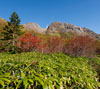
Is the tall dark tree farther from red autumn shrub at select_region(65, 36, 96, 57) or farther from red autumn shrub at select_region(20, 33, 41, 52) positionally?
red autumn shrub at select_region(65, 36, 96, 57)

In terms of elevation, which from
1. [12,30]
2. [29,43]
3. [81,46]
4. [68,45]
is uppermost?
[12,30]

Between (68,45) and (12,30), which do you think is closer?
(68,45)

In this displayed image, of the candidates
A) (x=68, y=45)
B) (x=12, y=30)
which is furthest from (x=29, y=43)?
(x=68, y=45)

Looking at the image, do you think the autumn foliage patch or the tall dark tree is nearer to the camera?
the autumn foliage patch

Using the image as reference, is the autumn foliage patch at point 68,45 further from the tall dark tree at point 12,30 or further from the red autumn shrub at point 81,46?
the tall dark tree at point 12,30

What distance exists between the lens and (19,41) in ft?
59.6

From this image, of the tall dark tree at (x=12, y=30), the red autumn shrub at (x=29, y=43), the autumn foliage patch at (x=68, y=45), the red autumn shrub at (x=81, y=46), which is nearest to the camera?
the red autumn shrub at (x=81, y=46)

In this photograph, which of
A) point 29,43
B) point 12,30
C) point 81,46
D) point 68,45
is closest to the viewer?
point 81,46

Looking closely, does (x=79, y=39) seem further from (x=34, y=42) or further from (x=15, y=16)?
(x=15, y=16)

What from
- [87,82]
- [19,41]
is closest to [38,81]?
[87,82]

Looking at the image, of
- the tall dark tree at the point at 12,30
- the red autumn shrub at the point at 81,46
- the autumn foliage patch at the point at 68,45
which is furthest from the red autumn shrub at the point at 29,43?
the red autumn shrub at the point at 81,46

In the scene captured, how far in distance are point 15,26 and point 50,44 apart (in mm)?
10515

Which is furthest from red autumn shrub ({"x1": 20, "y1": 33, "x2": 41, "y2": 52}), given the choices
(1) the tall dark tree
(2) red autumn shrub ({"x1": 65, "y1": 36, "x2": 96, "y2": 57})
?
(2) red autumn shrub ({"x1": 65, "y1": 36, "x2": 96, "y2": 57})

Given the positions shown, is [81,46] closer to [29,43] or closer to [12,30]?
[29,43]
